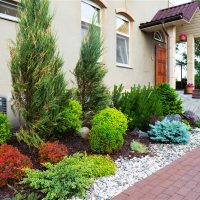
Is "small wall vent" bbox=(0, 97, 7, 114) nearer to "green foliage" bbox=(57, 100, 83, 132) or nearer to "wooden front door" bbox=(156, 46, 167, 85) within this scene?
"green foliage" bbox=(57, 100, 83, 132)

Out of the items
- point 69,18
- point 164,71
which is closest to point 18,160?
point 69,18

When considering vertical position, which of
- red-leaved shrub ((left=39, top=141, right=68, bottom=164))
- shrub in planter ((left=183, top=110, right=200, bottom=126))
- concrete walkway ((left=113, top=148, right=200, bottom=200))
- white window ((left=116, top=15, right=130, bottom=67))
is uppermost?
white window ((left=116, top=15, right=130, bottom=67))

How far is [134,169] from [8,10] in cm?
488

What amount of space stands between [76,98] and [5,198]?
3492 mm

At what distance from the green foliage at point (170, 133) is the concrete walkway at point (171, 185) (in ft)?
4.27

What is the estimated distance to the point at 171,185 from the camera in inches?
147

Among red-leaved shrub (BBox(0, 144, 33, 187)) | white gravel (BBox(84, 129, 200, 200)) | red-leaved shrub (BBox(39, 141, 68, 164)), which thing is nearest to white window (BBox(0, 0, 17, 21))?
red-leaved shrub (BBox(39, 141, 68, 164))

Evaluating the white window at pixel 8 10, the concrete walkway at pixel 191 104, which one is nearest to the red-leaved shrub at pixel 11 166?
the white window at pixel 8 10

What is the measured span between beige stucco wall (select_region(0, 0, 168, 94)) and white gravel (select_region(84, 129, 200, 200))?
9.99 feet

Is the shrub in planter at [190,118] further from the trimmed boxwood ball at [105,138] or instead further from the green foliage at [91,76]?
the trimmed boxwood ball at [105,138]

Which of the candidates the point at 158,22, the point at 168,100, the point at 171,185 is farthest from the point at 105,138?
the point at 158,22

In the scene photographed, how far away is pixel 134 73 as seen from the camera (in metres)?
10.7

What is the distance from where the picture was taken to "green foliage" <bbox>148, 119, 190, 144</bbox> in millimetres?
6001

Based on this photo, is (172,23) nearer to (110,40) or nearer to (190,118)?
(110,40)
